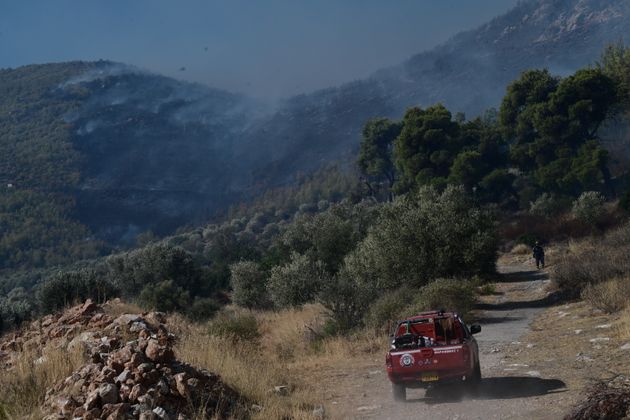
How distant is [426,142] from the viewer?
214ft

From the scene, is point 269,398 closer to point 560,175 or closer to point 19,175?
point 560,175

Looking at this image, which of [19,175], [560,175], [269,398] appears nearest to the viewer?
[269,398]

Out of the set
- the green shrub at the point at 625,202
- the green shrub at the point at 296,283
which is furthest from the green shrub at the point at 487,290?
the green shrub at the point at 625,202

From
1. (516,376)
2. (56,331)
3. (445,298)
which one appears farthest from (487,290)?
(56,331)

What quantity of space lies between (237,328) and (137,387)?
11.5m

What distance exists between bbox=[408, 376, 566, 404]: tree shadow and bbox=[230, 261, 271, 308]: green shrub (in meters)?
29.1

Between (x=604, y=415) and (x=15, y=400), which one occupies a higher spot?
(x=15, y=400)

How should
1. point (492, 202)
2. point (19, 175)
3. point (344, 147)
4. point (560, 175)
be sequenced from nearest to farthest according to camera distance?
point (560, 175) < point (492, 202) < point (19, 175) < point (344, 147)

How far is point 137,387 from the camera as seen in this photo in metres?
8.09

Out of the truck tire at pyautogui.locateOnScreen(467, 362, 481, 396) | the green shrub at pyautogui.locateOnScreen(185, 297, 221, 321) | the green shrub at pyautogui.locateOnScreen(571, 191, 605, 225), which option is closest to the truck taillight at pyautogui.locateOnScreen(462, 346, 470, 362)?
the truck tire at pyautogui.locateOnScreen(467, 362, 481, 396)

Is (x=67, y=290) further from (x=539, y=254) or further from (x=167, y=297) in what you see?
(x=539, y=254)

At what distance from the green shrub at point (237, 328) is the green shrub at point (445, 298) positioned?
485cm

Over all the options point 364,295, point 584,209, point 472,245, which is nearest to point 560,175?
point 584,209

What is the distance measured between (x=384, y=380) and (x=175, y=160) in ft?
585
